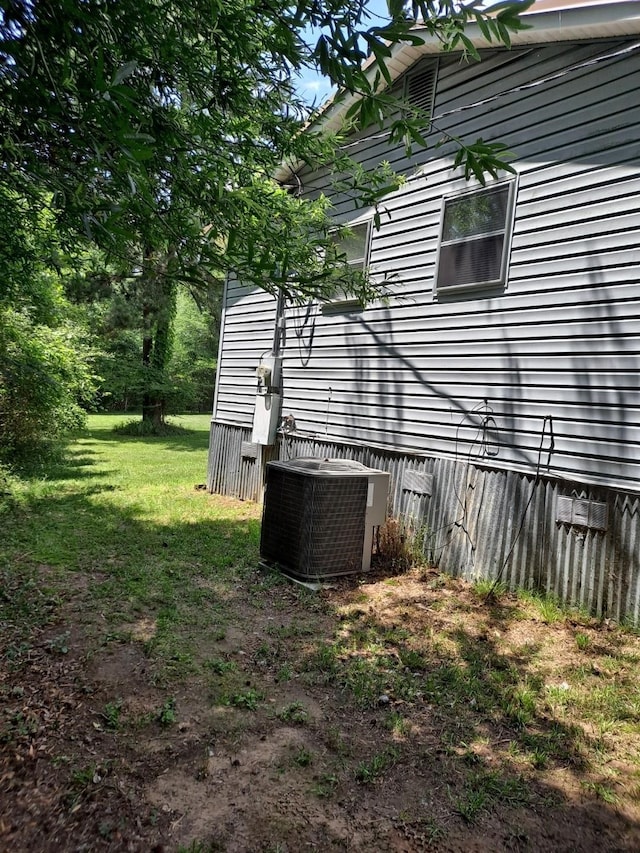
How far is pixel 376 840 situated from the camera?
7.04ft

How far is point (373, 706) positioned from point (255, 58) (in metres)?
3.84

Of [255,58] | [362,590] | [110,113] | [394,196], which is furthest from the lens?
[394,196]

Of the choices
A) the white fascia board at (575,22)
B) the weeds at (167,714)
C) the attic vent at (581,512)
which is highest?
the white fascia board at (575,22)

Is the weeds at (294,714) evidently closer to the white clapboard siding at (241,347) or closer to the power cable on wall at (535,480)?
the power cable on wall at (535,480)

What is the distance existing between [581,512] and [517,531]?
0.62m

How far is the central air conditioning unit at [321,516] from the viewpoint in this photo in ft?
16.8

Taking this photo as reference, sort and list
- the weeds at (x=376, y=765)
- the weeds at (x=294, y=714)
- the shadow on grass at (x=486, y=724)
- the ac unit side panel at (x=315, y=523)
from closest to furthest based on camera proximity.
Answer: the shadow on grass at (x=486, y=724) < the weeds at (x=376, y=765) < the weeds at (x=294, y=714) < the ac unit side panel at (x=315, y=523)

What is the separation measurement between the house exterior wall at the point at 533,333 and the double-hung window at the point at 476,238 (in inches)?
4.5

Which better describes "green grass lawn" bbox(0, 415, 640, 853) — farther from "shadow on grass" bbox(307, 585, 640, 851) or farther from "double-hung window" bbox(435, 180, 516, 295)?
"double-hung window" bbox(435, 180, 516, 295)

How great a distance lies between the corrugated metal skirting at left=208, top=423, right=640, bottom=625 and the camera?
13.9 feet

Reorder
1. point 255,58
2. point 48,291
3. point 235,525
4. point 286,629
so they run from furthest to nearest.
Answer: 1. point 48,291
2. point 235,525
3. point 286,629
4. point 255,58

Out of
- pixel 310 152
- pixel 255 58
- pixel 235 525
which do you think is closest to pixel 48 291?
pixel 235 525

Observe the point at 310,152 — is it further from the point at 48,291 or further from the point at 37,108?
the point at 48,291

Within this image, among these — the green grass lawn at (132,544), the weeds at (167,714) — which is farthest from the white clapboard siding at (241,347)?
the weeds at (167,714)
